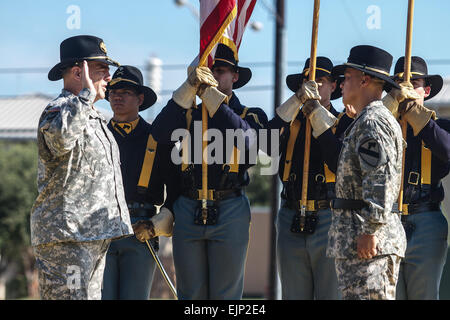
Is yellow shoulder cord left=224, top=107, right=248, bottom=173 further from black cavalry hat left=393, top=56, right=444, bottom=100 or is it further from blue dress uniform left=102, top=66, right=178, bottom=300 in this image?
black cavalry hat left=393, top=56, right=444, bottom=100

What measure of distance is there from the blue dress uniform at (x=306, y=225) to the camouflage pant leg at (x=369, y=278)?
0.81 metres

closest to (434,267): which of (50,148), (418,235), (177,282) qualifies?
(418,235)

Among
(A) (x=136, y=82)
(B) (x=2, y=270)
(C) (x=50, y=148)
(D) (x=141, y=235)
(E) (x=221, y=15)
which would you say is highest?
(E) (x=221, y=15)

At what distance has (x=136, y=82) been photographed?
20.2ft

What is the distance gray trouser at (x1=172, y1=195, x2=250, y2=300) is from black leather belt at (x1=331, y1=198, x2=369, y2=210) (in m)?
0.98

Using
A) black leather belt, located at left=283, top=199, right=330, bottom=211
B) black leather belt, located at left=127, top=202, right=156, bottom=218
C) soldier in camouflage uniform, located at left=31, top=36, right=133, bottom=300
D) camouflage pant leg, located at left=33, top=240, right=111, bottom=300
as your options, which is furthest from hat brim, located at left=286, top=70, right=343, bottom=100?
camouflage pant leg, located at left=33, top=240, right=111, bottom=300

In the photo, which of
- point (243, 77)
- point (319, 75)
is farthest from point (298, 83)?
point (243, 77)

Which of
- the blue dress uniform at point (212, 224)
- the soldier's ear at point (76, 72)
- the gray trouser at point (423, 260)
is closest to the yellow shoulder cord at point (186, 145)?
the blue dress uniform at point (212, 224)

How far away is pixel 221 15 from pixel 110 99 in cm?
121

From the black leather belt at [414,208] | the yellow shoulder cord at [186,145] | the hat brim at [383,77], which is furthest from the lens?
the yellow shoulder cord at [186,145]

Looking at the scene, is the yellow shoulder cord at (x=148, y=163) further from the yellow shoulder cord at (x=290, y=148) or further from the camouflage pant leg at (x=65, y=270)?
the camouflage pant leg at (x=65, y=270)

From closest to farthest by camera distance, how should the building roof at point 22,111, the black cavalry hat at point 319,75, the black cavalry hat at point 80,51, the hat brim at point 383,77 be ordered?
the hat brim at point 383,77 < the black cavalry hat at point 80,51 < the black cavalry hat at point 319,75 < the building roof at point 22,111

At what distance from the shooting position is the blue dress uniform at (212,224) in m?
5.48
